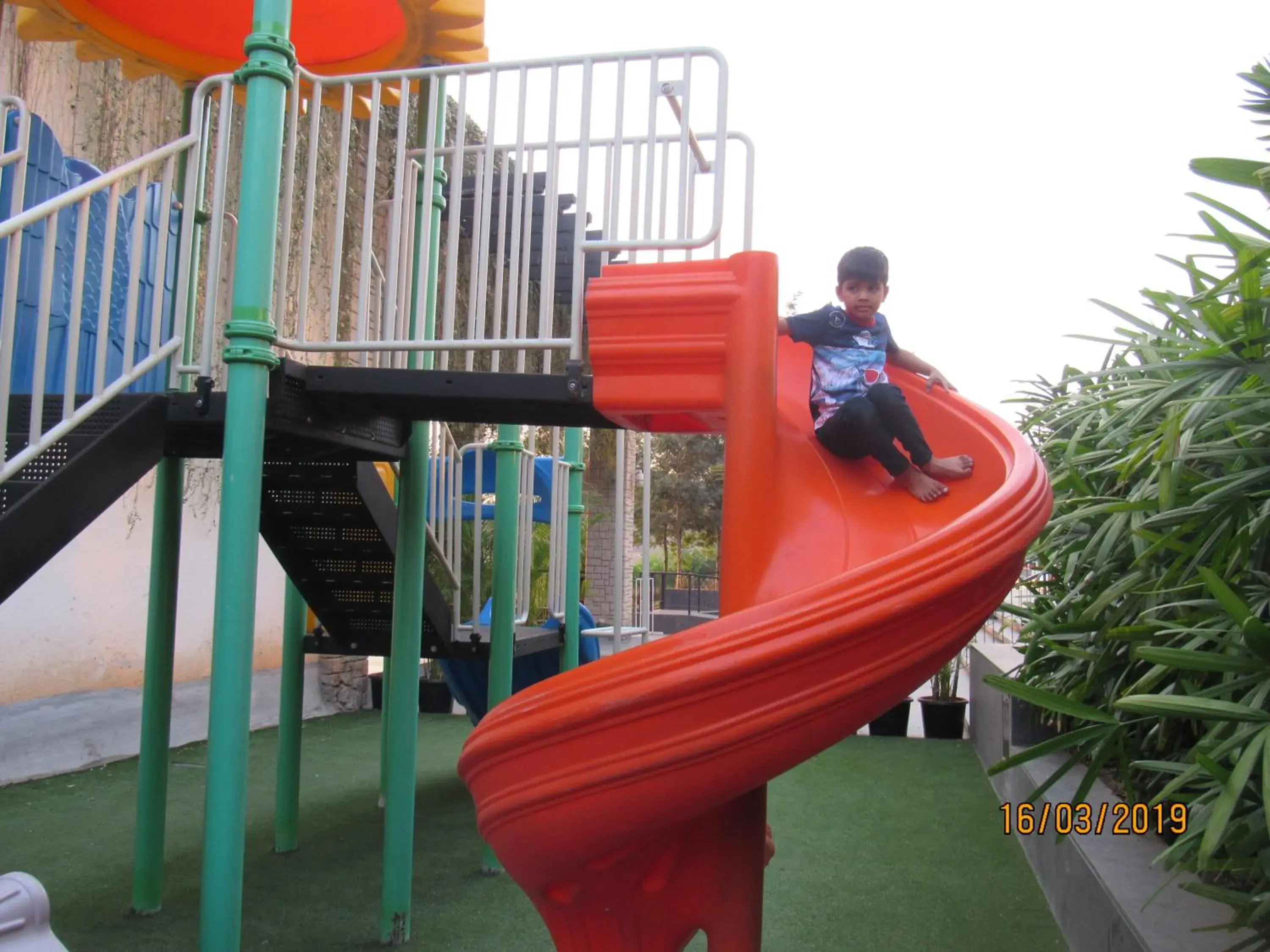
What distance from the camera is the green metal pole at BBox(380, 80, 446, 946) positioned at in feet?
11.2

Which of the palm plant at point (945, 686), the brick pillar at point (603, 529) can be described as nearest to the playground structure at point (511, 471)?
the palm plant at point (945, 686)

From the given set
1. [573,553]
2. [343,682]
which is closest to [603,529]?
[343,682]

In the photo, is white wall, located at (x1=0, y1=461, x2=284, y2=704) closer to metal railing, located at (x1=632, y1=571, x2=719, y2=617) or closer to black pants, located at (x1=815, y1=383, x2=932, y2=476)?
black pants, located at (x1=815, y1=383, x2=932, y2=476)

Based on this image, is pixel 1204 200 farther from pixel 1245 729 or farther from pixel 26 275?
pixel 26 275

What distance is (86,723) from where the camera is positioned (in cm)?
612

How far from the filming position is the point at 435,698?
889 cm

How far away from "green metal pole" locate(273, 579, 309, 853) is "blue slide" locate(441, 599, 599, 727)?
43.9 inches

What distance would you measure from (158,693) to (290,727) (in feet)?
3.09

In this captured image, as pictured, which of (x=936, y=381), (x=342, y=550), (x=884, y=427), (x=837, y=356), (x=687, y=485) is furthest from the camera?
(x=687, y=485)

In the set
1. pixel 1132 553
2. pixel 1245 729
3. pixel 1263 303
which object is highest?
pixel 1263 303

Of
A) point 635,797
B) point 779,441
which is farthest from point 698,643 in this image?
point 779,441

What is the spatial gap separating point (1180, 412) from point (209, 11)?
4344 millimetres

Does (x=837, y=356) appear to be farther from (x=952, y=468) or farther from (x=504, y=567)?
(x=504, y=567)

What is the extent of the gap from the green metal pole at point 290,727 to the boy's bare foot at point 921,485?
2.95m
